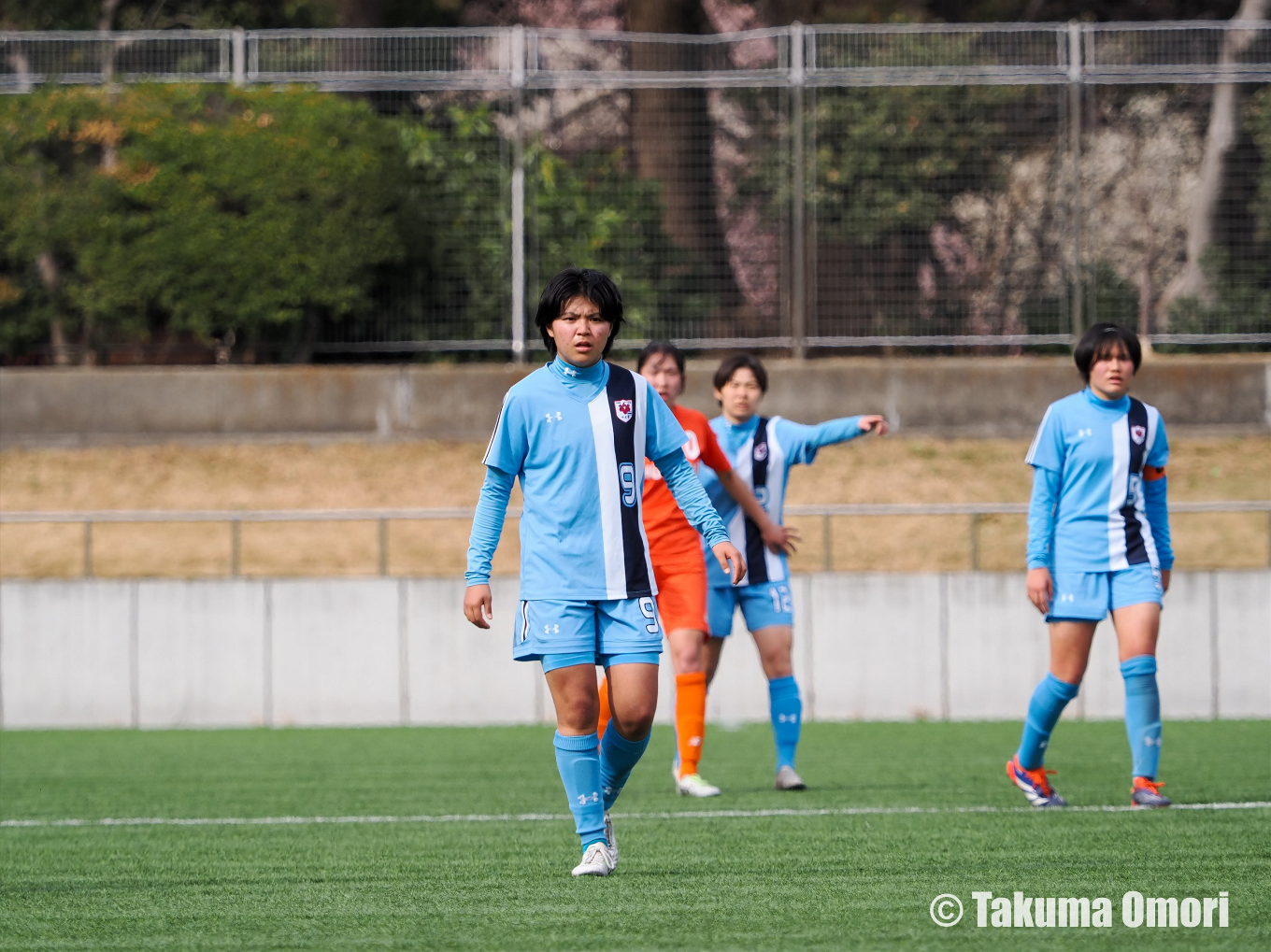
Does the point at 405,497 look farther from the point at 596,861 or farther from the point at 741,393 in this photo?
the point at 596,861

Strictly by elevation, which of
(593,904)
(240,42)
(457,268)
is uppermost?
(240,42)

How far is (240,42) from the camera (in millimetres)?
17562

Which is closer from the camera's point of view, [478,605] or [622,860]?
[478,605]

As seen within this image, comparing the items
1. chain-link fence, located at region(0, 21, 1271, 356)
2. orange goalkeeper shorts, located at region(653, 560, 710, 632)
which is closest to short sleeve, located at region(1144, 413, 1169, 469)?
orange goalkeeper shorts, located at region(653, 560, 710, 632)

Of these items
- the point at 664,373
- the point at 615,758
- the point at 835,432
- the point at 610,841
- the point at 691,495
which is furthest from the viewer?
the point at 835,432

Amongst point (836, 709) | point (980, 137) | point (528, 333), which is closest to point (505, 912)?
point (836, 709)

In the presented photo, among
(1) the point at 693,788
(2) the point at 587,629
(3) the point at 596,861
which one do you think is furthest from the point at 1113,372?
(3) the point at 596,861

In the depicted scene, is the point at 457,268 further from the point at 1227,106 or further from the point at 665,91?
the point at 1227,106

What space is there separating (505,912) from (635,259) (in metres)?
12.9

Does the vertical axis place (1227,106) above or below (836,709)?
above

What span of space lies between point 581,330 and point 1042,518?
262cm

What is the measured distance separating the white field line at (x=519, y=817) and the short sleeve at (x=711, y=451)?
1.51 meters

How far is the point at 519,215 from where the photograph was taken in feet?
55.8

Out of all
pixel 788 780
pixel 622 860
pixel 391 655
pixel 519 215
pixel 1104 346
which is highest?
pixel 519 215
